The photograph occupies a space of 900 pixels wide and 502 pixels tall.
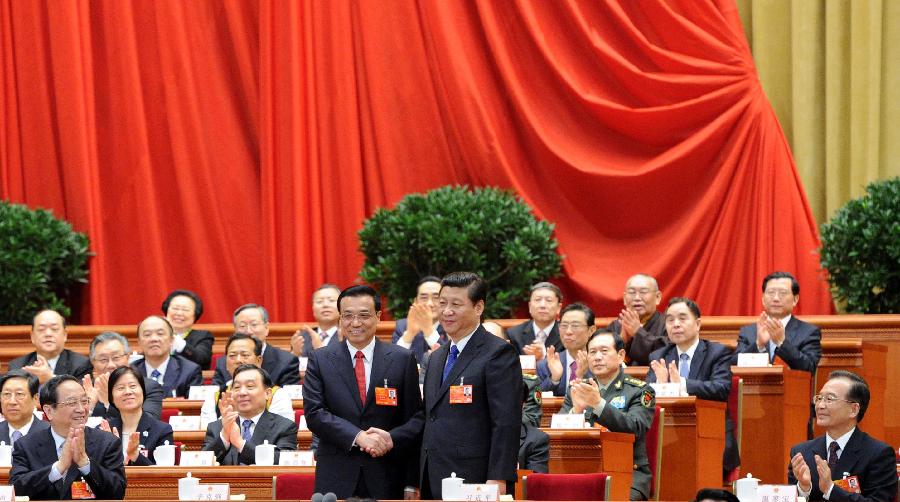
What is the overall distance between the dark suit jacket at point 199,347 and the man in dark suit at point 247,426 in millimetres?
1496

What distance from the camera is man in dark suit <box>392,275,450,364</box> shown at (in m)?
5.82

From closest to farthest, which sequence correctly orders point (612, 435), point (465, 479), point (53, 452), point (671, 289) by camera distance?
point (465, 479)
point (53, 452)
point (612, 435)
point (671, 289)

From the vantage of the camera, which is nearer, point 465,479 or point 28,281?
point 465,479

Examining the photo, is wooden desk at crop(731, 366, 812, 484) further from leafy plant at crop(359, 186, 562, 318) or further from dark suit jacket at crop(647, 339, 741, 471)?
leafy plant at crop(359, 186, 562, 318)

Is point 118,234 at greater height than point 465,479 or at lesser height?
greater

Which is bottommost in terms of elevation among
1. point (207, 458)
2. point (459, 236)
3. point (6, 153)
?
point (207, 458)

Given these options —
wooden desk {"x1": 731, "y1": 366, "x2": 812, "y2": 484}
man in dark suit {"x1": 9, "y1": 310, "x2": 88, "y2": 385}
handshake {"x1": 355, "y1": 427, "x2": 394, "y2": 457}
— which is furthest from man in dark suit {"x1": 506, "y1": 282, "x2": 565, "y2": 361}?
handshake {"x1": 355, "y1": 427, "x2": 394, "y2": 457}

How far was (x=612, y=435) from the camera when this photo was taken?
477cm

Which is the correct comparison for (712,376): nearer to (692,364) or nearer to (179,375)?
(692,364)

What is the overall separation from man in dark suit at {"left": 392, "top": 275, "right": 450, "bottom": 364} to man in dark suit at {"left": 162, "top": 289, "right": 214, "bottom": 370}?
97 cm

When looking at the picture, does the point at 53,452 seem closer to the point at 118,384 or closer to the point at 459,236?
the point at 118,384

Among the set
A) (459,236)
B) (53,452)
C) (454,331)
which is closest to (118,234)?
(459,236)

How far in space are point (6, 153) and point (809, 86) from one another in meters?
4.68

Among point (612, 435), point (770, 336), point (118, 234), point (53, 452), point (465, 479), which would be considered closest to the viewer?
point (465, 479)
